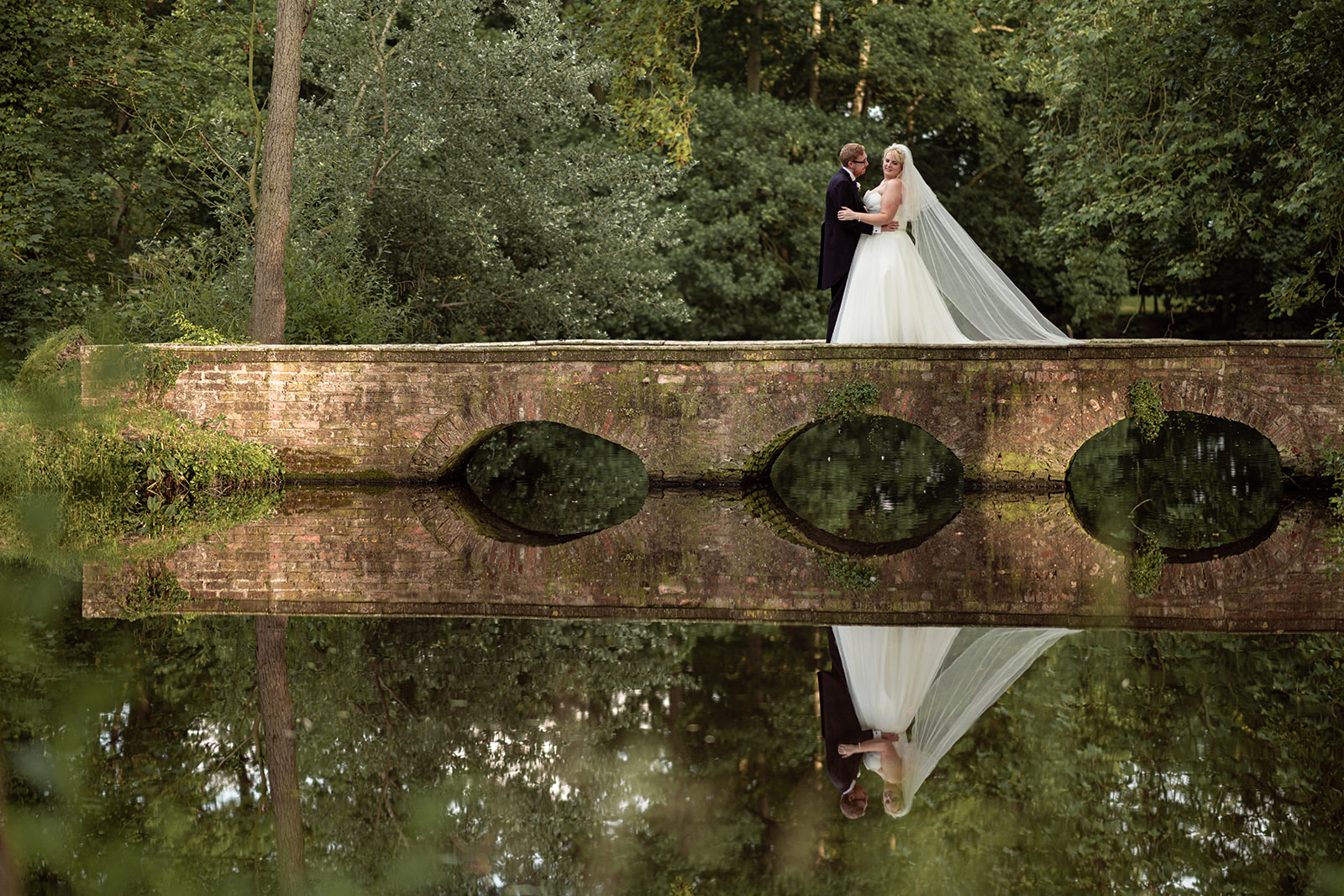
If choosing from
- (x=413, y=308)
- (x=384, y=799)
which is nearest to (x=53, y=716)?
(x=384, y=799)

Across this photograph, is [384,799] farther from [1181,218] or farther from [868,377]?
[1181,218]

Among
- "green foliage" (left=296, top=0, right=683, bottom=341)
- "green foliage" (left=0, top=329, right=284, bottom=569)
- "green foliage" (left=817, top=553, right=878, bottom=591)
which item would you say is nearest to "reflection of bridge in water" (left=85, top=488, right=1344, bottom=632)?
"green foliage" (left=817, top=553, right=878, bottom=591)

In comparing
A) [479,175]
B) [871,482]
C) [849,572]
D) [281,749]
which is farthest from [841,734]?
[479,175]

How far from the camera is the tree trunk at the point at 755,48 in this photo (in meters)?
26.6

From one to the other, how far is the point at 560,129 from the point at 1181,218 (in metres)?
11.1

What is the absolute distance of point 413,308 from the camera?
20.6 metres

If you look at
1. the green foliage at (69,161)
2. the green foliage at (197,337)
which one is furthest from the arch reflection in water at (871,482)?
the green foliage at (69,161)

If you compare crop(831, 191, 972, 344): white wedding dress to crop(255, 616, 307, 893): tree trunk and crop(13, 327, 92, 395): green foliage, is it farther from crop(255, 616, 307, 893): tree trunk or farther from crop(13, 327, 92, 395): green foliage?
crop(13, 327, 92, 395): green foliage

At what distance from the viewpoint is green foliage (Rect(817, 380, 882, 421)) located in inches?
497

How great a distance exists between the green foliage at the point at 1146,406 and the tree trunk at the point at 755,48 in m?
15.5

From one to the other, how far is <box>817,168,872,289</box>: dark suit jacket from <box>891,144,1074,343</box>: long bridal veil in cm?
49

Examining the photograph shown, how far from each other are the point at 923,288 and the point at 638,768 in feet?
29.7

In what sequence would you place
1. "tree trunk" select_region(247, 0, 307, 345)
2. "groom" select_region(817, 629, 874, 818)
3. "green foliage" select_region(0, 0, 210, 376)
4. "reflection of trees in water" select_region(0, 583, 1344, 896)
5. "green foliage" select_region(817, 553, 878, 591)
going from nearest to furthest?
"reflection of trees in water" select_region(0, 583, 1344, 896) < "groom" select_region(817, 629, 874, 818) < "green foliage" select_region(817, 553, 878, 591) < "tree trunk" select_region(247, 0, 307, 345) < "green foliage" select_region(0, 0, 210, 376)

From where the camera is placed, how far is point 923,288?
1272cm
